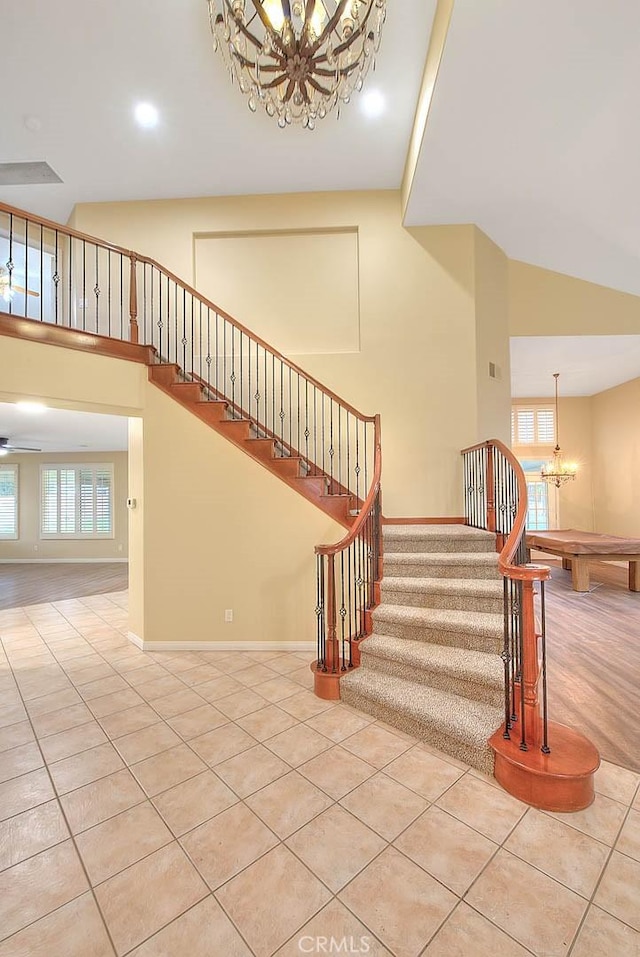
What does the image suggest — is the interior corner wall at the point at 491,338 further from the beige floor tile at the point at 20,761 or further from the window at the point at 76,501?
the window at the point at 76,501

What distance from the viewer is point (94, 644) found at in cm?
455

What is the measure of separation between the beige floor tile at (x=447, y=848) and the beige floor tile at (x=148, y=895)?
3.01ft

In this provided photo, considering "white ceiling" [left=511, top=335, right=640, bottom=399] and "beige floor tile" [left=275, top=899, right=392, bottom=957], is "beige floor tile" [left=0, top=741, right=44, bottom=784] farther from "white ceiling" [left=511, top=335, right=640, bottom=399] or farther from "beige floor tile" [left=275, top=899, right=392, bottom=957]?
"white ceiling" [left=511, top=335, right=640, bottom=399]

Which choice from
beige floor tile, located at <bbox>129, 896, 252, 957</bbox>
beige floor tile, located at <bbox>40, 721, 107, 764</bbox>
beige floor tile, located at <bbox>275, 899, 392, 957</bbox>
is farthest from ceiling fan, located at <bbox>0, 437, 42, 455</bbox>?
beige floor tile, located at <bbox>275, 899, 392, 957</bbox>

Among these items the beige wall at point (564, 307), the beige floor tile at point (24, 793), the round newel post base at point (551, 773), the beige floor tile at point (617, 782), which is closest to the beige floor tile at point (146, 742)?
the beige floor tile at point (24, 793)

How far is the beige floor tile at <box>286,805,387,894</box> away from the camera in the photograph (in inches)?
68.2

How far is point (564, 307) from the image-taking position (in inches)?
235

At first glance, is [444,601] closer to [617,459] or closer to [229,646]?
[229,646]

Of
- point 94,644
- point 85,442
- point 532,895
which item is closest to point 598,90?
point 532,895

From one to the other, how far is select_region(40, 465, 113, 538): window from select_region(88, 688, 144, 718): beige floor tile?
745 centimetres

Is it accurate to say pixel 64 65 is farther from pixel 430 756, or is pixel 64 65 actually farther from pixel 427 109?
pixel 430 756

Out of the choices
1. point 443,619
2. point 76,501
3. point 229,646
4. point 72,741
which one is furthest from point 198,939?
point 76,501

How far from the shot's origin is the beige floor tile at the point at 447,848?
170cm

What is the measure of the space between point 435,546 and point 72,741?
323 centimetres
